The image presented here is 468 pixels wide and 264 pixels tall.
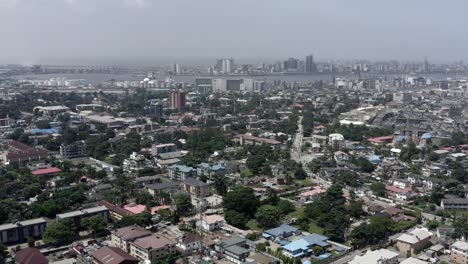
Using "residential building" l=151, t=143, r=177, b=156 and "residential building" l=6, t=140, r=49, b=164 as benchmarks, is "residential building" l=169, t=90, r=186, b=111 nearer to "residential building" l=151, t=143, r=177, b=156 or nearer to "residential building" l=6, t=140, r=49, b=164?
"residential building" l=151, t=143, r=177, b=156

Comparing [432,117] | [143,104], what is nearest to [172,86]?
[143,104]

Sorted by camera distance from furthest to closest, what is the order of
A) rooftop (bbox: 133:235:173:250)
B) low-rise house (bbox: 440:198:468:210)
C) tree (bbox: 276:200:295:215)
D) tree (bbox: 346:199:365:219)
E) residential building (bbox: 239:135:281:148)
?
residential building (bbox: 239:135:281:148), low-rise house (bbox: 440:198:468:210), tree (bbox: 276:200:295:215), tree (bbox: 346:199:365:219), rooftop (bbox: 133:235:173:250)

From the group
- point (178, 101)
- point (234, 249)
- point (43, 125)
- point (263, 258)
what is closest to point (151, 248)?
point (234, 249)

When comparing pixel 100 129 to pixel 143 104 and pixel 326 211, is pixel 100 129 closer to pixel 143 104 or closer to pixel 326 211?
pixel 143 104

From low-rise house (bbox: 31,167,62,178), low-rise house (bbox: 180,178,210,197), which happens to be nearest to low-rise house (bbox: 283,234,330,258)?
low-rise house (bbox: 180,178,210,197)

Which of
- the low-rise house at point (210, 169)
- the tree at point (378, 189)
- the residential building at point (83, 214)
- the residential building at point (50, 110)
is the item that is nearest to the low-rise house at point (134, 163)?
the low-rise house at point (210, 169)

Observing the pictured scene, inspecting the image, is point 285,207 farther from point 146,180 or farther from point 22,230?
point 22,230
